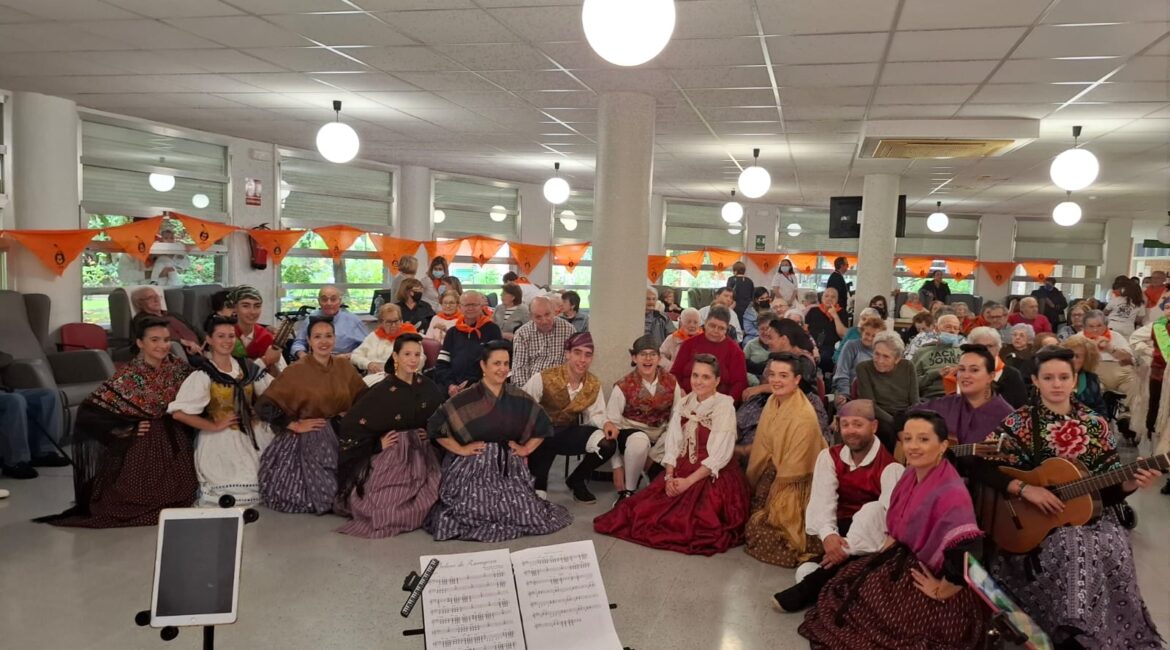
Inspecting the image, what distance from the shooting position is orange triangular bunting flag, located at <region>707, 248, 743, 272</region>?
14.6m

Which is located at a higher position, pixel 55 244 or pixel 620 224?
pixel 620 224

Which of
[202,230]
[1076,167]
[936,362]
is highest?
[1076,167]

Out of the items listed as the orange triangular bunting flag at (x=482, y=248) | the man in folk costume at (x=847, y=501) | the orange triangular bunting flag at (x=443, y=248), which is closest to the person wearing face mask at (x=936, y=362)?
the man in folk costume at (x=847, y=501)

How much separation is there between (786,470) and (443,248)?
855 cm

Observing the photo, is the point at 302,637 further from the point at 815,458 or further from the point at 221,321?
the point at 815,458

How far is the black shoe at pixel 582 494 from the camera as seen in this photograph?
5.11 metres

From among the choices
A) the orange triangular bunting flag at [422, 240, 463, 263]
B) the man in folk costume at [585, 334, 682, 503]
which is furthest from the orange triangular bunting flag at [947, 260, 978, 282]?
the man in folk costume at [585, 334, 682, 503]

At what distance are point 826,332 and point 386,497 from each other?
4663 millimetres

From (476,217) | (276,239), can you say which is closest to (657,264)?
(476,217)

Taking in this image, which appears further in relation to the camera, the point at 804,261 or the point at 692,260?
the point at 804,261

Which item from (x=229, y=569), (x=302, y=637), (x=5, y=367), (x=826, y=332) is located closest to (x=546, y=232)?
(x=826, y=332)

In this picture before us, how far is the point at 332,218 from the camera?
10.8m

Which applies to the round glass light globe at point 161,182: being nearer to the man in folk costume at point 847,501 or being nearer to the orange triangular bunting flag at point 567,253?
the orange triangular bunting flag at point 567,253

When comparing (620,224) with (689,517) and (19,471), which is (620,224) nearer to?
(689,517)
